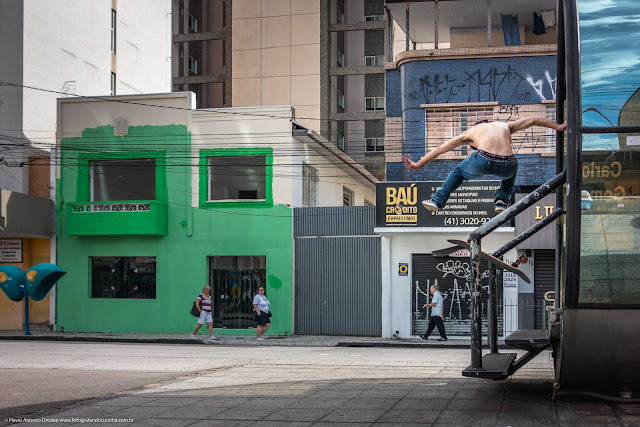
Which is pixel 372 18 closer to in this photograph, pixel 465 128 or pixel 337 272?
pixel 465 128

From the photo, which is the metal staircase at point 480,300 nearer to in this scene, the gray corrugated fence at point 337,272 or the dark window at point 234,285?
the gray corrugated fence at point 337,272

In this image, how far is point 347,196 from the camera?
34.6 metres

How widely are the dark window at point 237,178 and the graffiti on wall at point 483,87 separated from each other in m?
5.30

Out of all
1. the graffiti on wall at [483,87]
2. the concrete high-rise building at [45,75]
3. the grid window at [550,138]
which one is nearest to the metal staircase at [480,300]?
the grid window at [550,138]

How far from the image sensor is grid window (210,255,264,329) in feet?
85.5

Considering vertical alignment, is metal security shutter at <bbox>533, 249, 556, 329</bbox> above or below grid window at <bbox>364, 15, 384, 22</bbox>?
below

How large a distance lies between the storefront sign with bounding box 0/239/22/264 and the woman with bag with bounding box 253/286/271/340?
28.2 feet

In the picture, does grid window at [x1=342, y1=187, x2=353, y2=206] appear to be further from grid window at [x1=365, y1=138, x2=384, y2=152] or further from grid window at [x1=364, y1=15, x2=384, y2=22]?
grid window at [x1=364, y1=15, x2=384, y2=22]

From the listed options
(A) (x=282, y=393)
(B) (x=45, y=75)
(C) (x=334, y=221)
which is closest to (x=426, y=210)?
(C) (x=334, y=221)

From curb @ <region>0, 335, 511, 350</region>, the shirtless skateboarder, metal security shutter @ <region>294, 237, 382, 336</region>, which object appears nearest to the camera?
the shirtless skateboarder

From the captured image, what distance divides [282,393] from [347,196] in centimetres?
2446

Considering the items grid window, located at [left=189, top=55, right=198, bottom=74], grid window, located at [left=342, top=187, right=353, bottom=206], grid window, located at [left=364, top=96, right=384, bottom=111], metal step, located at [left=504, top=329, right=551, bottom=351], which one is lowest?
metal step, located at [left=504, top=329, right=551, bottom=351]

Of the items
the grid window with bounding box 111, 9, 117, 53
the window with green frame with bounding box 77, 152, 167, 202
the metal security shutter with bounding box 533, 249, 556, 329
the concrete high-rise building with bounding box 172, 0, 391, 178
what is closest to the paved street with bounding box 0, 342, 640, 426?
the metal security shutter with bounding box 533, 249, 556, 329

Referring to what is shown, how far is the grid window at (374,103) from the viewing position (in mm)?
53500
